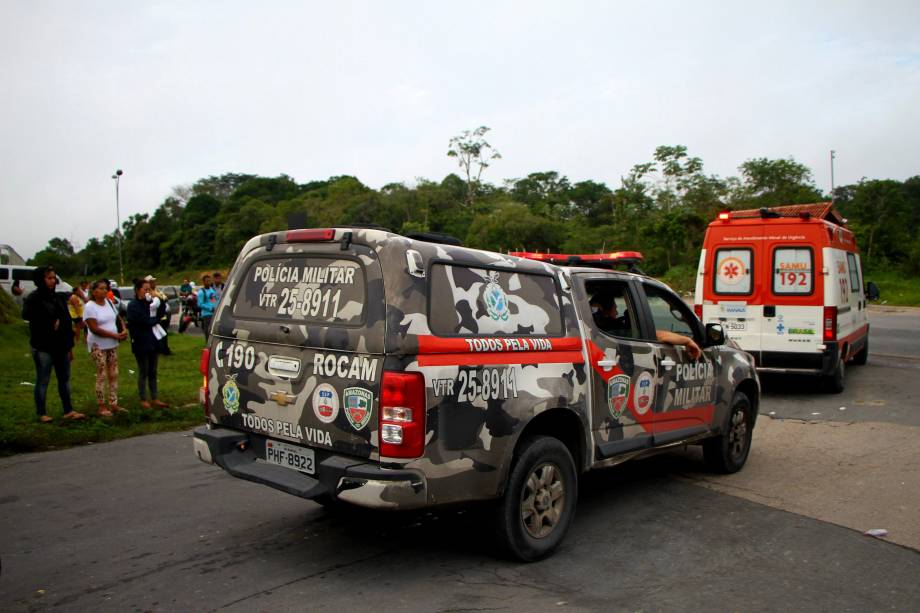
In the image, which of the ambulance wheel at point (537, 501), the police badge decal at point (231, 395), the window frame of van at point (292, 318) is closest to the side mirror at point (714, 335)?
the ambulance wheel at point (537, 501)

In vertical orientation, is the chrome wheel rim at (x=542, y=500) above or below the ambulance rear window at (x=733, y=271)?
below

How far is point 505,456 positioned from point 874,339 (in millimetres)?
17364

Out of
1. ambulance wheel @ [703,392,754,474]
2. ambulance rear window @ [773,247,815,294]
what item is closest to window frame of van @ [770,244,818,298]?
ambulance rear window @ [773,247,815,294]

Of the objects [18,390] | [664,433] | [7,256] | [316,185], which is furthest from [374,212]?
[664,433]

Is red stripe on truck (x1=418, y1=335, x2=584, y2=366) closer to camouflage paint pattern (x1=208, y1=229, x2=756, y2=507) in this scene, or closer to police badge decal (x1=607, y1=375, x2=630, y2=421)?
camouflage paint pattern (x1=208, y1=229, x2=756, y2=507)

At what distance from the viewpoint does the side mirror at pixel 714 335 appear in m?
6.39

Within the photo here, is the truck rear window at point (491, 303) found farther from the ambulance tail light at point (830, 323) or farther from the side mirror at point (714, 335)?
the ambulance tail light at point (830, 323)

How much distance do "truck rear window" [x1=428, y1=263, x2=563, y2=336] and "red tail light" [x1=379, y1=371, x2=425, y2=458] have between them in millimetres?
358

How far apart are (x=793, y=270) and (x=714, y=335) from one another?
4.98 metres

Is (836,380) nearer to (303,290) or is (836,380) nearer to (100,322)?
(303,290)

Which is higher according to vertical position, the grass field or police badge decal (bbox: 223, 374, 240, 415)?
police badge decal (bbox: 223, 374, 240, 415)

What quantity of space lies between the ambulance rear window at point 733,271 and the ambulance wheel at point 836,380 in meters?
1.69

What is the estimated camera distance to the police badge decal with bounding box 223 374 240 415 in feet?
15.4

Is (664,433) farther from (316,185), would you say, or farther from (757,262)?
(316,185)
